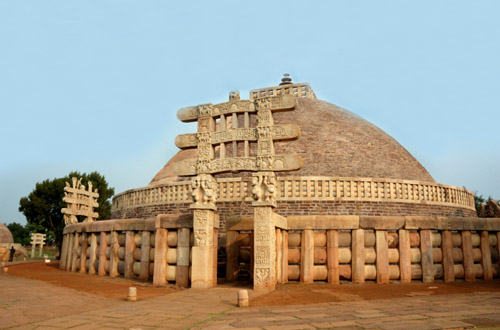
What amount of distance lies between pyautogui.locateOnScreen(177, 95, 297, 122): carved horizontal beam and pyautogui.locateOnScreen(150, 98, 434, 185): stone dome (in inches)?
396

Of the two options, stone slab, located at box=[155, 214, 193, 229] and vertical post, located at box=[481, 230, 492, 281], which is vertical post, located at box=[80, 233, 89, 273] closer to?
stone slab, located at box=[155, 214, 193, 229]

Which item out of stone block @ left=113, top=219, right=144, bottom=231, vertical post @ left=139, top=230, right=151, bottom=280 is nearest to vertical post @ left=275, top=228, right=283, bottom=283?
vertical post @ left=139, top=230, right=151, bottom=280

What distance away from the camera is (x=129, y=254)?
11.2 metres

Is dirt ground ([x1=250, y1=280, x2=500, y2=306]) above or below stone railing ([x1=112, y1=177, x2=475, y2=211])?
below

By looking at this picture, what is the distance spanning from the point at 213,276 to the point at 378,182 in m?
10.1

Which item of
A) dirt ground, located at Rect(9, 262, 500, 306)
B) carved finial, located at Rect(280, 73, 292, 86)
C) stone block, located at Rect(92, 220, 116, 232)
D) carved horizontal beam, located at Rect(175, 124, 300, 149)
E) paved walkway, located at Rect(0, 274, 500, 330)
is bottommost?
dirt ground, located at Rect(9, 262, 500, 306)

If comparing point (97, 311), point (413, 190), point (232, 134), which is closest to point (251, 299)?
point (97, 311)

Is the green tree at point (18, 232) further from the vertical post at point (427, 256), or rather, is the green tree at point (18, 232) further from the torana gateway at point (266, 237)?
the vertical post at point (427, 256)

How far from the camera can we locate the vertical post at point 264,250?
8.62 meters

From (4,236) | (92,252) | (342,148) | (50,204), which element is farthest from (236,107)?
(50,204)

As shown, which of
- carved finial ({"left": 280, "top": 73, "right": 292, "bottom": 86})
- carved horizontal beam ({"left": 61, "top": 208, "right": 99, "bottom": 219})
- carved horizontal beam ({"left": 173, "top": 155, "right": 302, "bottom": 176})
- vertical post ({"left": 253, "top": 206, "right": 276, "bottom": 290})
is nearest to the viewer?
vertical post ({"left": 253, "top": 206, "right": 276, "bottom": 290})

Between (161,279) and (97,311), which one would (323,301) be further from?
(161,279)

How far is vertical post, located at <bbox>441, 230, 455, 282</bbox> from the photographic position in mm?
9711

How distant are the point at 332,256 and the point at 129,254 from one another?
5619mm
